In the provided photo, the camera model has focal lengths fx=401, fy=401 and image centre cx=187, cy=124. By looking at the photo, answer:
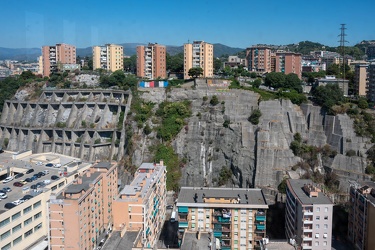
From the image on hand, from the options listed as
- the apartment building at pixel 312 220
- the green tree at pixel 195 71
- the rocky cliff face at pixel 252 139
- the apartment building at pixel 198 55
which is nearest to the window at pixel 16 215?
the rocky cliff face at pixel 252 139

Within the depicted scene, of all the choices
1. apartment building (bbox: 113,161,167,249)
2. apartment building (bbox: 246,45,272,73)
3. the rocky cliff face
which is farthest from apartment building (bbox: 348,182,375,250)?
apartment building (bbox: 246,45,272,73)

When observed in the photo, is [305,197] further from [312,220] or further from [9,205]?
[9,205]

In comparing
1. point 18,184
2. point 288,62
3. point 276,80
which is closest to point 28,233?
point 18,184

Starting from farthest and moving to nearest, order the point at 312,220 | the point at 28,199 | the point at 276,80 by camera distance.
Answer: the point at 276,80 < the point at 28,199 < the point at 312,220

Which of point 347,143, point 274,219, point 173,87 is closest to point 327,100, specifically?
point 347,143

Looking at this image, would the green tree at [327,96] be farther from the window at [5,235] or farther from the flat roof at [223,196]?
the window at [5,235]

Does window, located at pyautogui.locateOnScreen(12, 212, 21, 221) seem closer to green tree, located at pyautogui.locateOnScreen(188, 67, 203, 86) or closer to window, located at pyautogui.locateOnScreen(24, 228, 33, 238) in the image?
window, located at pyautogui.locateOnScreen(24, 228, 33, 238)
